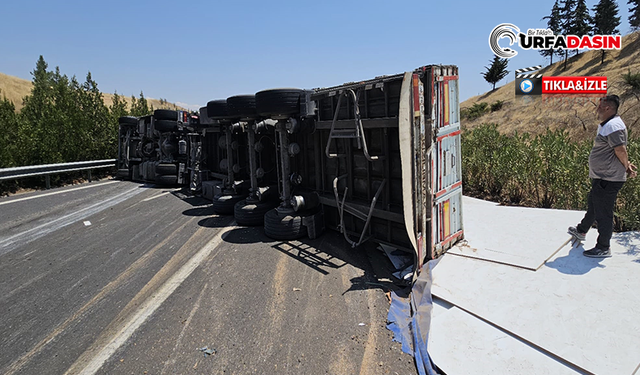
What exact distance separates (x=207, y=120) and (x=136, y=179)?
691 cm

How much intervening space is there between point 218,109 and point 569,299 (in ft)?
22.7

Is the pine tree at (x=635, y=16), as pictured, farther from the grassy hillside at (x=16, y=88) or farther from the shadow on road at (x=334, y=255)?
the grassy hillside at (x=16, y=88)

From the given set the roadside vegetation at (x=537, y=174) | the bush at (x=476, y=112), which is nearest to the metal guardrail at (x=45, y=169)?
the roadside vegetation at (x=537, y=174)

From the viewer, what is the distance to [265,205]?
735 cm

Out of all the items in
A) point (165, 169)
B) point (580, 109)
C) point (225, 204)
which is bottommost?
point (225, 204)

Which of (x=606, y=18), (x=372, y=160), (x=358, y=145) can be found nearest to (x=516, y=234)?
(x=372, y=160)

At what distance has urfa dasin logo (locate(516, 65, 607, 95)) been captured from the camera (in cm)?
2889

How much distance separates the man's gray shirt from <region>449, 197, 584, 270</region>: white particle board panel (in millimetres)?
1038

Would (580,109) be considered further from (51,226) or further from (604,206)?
(51,226)

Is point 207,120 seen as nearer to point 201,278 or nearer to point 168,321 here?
point 201,278

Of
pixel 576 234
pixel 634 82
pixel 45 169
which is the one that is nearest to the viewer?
pixel 576 234

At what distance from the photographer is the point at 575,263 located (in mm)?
4055

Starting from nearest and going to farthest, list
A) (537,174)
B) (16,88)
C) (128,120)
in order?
(537,174) < (128,120) < (16,88)

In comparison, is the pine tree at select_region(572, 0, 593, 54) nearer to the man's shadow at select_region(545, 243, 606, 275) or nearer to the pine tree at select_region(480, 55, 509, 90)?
the pine tree at select_region(480, 55, 509, 90)
